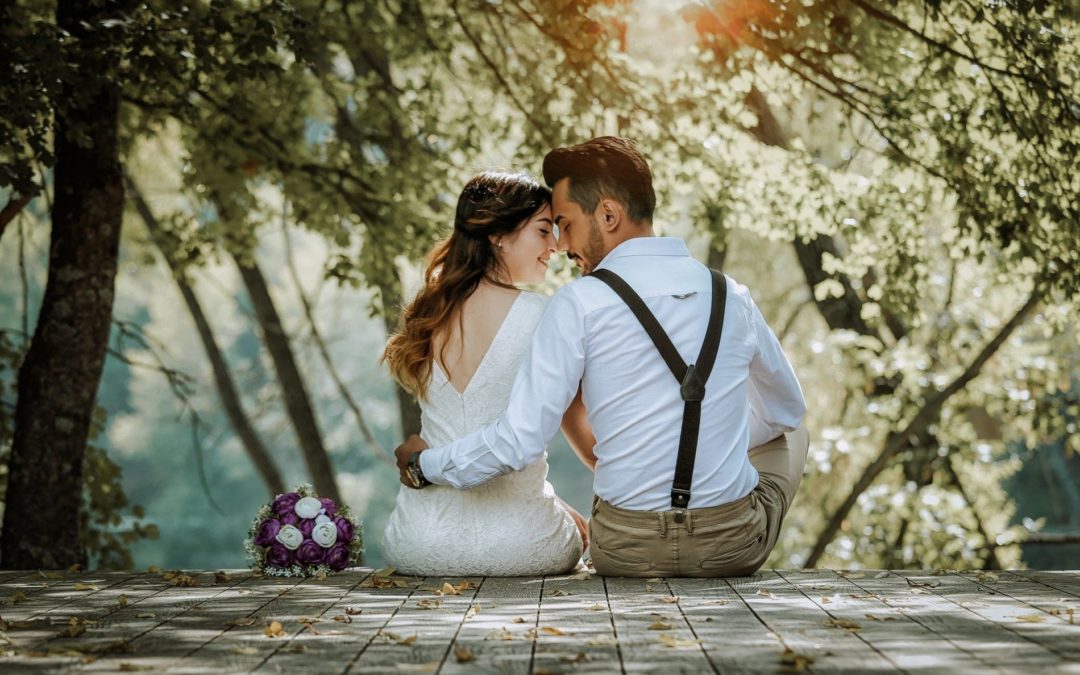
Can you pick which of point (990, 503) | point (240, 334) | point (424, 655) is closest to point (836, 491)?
point (990, 503)

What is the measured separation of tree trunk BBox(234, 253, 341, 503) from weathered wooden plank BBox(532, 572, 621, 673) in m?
6.84

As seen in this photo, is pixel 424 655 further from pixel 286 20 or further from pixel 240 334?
pixel 240 334

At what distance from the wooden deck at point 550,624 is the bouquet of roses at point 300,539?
0.74ft

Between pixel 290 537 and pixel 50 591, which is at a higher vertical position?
pixel 290 537

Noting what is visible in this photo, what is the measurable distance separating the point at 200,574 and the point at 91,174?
2.38 meters

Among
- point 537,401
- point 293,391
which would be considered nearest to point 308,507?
Answer: point 537,401

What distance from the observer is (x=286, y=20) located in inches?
265

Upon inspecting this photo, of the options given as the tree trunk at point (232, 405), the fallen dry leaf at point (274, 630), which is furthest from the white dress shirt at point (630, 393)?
the tree trunk at point (232, 405)

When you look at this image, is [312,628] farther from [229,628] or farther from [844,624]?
[844,624]

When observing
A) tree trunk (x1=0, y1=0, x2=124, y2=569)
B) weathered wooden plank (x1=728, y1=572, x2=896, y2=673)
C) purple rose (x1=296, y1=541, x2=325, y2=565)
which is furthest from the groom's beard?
tree trunk (x1=0, y1=0, x2=124, y2=569)

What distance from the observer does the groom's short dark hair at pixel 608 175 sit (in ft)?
15.0

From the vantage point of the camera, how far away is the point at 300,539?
4.96 m

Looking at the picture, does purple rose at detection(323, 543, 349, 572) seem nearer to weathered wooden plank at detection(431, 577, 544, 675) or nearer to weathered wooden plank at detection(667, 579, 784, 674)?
weathered wooden plank at detection(431, 577, 544, 675)

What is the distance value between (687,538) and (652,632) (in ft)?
3.37
